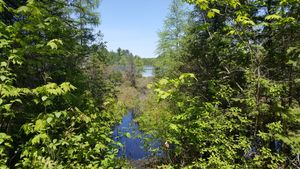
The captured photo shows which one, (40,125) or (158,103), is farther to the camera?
(158,103)

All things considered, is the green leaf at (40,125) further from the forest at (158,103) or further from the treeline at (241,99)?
the treeline at (241,99)

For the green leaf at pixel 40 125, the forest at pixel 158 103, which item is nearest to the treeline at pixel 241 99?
the forest at pixel 158 103

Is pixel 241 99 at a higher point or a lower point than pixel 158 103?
lower

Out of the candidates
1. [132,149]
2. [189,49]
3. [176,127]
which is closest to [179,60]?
[189,49]

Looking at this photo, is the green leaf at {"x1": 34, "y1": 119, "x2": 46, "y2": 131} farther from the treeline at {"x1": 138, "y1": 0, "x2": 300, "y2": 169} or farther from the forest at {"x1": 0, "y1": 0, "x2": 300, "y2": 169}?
the treeline at {"x1": 138, "y1": 0, "x2": 300, "y2": 169}

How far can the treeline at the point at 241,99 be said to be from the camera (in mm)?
4645

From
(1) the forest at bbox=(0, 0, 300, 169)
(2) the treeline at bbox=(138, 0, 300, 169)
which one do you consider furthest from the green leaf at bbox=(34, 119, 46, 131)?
(2) the treeline at bbox=(138, 0, 300, 169)

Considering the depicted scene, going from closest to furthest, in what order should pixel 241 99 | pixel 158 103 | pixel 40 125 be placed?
pixel 40 125 < pixel 158 103 < pixel 241 99

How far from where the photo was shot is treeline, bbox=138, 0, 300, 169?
464 cm

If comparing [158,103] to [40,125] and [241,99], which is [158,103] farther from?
[241,99]

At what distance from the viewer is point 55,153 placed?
3.29 m

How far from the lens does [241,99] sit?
7.44m

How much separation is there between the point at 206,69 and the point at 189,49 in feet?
5.12

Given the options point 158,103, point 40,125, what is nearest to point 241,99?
point 158,103
